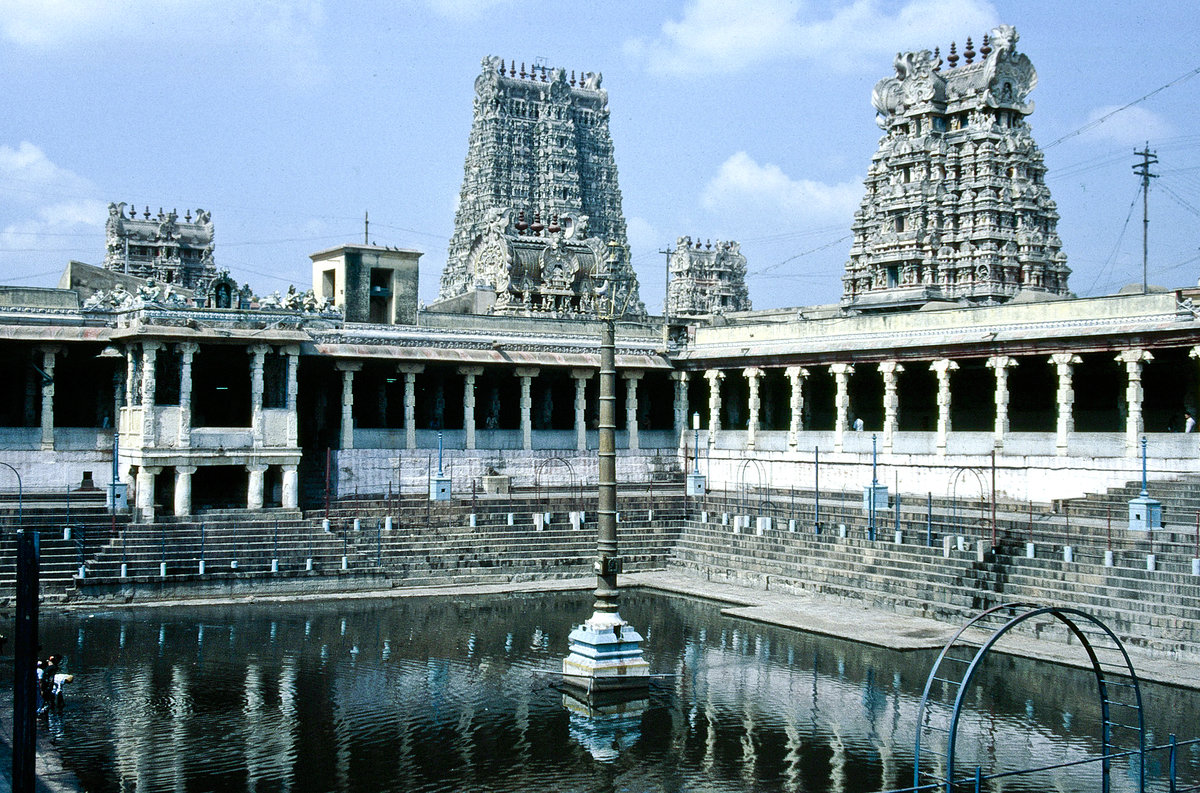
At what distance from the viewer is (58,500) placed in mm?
37312

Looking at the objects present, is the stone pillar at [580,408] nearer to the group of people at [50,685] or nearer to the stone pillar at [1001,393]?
the stone pillar at [1001,393]

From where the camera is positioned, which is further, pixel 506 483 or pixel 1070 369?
pixel 506 483

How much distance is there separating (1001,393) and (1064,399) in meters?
2.14

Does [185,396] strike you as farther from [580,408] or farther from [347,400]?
[580,408]

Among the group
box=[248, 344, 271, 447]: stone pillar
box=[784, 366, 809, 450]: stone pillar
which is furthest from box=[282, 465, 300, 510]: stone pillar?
box=[784, 366, 809, 450]: stone pillar

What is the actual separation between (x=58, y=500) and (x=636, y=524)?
17.8 m

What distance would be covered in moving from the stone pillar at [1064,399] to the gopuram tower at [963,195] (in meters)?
22.6

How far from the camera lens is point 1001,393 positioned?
130ft

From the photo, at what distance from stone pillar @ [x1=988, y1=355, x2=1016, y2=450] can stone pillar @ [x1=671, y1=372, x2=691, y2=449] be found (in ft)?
46.9

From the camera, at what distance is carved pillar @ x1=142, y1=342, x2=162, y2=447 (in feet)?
122

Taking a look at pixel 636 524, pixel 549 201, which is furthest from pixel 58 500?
pixel 549 201

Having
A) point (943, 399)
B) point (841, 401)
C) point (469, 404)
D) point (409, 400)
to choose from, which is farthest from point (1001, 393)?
point (409, 400)

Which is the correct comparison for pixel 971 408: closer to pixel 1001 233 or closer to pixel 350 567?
pixel 1001 233

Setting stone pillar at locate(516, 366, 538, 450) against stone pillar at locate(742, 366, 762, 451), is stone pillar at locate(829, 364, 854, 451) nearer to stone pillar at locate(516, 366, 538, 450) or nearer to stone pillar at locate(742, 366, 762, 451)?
stone pillar at locate(742, 366, 762, 451)
